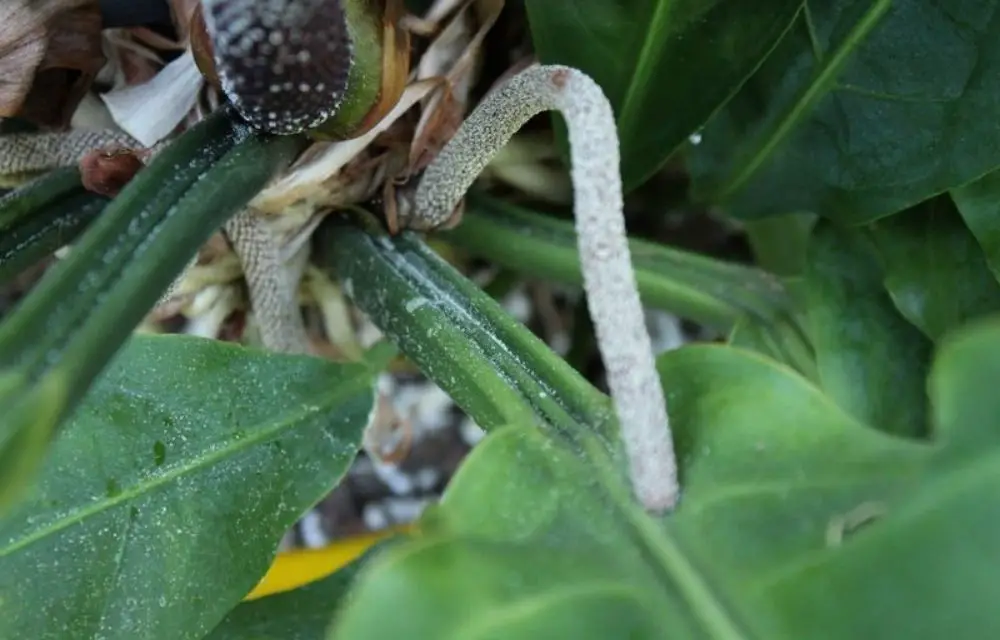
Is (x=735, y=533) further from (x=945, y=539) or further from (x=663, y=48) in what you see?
(x=663, y=48)

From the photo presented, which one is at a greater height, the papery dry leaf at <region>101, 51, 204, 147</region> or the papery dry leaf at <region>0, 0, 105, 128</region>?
the papery dry leaf at <region>0, 0, 105, 128</region>

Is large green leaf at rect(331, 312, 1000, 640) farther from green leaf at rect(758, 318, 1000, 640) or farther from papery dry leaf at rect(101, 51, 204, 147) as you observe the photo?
papery dry leaf at rect(101, 51, 204, 147)

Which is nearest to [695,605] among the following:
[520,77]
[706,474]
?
[706,474]

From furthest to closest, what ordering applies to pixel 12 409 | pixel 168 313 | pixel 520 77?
pixel 168 313 < pixel 520 77 < pixel 12 409

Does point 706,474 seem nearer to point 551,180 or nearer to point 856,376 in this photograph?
point 856,376

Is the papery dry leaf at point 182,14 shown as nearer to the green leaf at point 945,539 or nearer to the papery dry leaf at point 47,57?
the papery dry leaf at point 47,57

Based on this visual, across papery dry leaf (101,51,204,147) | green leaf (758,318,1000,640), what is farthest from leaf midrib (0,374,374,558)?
green leaf (758,318,1000,640)

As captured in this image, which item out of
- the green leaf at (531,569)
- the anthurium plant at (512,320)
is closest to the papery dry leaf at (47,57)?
the anthurium plant at (512,320)
